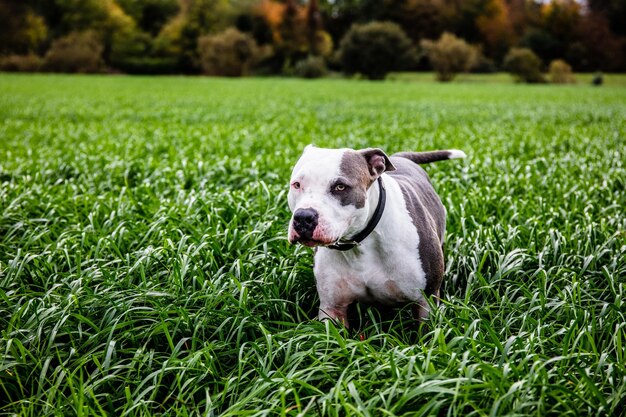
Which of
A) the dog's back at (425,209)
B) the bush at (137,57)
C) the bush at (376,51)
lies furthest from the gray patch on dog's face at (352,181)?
the bush at (137,57)

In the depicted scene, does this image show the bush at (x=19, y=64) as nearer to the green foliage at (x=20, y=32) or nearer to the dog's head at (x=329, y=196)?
the green foliage at (x=20, y=32)

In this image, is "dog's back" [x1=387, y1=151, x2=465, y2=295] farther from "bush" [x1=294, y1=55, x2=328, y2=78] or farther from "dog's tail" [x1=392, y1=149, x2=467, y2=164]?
"bush" [x1=294, y1=55, x2=328, y2=78]

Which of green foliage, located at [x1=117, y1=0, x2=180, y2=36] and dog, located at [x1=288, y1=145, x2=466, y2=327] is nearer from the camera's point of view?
dog, located at [x1=288, y1=145, x2=466, y2=327]

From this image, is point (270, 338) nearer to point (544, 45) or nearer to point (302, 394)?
point (302, 394)

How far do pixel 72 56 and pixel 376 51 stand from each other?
31699 mm

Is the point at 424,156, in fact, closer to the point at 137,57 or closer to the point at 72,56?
the point at 72,56

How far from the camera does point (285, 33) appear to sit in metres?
60.2

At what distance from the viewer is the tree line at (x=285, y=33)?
53.5 m

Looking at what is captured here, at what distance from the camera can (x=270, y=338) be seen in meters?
2.56

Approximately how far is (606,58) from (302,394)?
206 ft

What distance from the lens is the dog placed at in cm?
259

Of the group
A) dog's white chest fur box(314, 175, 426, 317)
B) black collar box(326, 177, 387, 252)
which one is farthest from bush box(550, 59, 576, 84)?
black collar box(326, 177, 387, 252)

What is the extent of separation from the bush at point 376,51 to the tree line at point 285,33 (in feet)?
0.45

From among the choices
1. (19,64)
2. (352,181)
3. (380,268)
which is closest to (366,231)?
(380,268)
